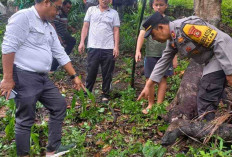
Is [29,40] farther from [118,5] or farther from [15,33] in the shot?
[118,5]

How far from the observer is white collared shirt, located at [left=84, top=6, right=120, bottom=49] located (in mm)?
5500

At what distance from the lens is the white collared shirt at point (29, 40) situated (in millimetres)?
3105

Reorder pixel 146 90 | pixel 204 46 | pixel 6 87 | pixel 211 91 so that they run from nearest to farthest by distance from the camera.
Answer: pixel 6 87
pixel 204 46
pixel 211 91
pixel 146 90

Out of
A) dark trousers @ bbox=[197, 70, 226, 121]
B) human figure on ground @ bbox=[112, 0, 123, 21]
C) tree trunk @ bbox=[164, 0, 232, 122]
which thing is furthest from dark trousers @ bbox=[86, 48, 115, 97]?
human figure on ground @ bbox=[112, 0, 123, 21]

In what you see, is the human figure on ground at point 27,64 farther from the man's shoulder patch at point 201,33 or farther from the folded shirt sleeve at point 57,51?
the man's shoulder patch at point 201,33

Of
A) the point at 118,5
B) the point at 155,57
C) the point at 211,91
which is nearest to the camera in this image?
the point at 211,91

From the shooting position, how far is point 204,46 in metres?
3.59

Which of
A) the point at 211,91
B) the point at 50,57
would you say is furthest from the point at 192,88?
the point at 50,57

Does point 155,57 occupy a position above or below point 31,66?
below

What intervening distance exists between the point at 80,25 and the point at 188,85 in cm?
576

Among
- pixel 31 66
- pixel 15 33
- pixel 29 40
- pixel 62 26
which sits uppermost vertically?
pixel 15 33

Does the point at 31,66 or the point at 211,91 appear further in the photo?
the point at 211,91

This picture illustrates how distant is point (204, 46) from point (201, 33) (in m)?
0.20

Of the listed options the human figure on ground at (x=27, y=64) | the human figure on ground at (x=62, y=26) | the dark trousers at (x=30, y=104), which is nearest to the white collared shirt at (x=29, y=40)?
the human figure on ground at (x=27, y=64)
